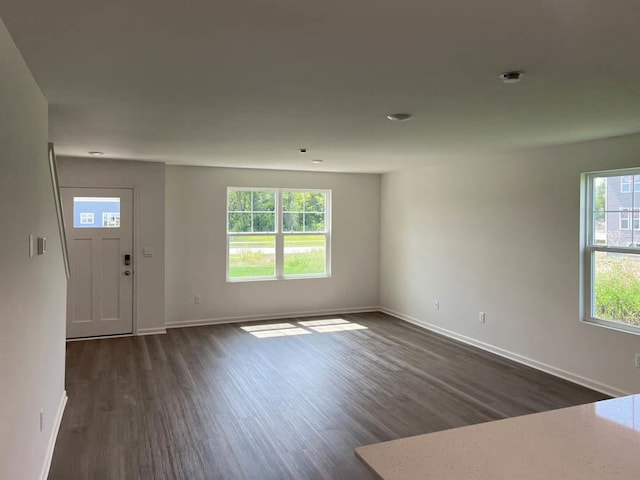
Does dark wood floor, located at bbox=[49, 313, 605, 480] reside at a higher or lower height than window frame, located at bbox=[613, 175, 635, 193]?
lower

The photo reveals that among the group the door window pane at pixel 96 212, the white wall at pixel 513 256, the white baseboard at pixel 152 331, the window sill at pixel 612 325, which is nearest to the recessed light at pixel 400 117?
the white wall at pixel 513 256

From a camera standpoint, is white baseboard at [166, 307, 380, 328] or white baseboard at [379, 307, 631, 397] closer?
white baseboard at [379, 307, 631, 397]

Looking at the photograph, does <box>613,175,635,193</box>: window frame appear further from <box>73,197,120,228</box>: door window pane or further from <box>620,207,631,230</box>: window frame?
<box>73,197,120,228</box>: door window pane

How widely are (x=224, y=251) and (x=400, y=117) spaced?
167 inches

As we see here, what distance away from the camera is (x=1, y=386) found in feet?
6.08

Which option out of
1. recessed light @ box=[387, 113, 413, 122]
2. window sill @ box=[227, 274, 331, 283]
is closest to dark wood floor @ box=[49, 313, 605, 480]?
window sill @ box=[227, 274, 331, 283]

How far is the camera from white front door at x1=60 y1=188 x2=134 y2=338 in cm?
606

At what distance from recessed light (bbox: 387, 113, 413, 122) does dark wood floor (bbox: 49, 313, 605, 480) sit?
2.25 m

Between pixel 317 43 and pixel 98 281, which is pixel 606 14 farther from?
pixel 98 281

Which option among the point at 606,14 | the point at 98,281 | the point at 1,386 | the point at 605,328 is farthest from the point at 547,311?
the point at 98,281

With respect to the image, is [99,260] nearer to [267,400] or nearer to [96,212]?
[96,212]

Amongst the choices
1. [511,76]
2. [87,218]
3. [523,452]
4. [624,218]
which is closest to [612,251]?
[624,218]

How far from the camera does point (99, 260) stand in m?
6.18

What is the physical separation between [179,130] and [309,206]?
151 inches
